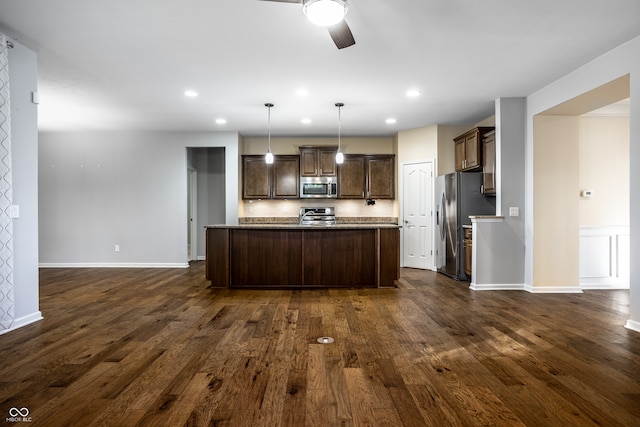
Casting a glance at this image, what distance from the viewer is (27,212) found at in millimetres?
3467

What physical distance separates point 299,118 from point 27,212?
4034 mm

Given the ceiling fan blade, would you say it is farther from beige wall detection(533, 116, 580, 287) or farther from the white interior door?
the white interior door

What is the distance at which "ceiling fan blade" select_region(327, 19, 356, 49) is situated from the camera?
260cm

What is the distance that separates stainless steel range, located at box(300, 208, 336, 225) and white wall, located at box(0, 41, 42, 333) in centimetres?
466

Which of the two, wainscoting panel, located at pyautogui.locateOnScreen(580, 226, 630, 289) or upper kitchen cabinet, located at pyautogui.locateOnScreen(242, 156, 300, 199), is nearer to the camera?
wainscoting panel, located at pyautogui.locateOnScreen(580, 226, 630, 289)

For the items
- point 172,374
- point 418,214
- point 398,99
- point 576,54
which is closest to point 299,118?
point 398,99

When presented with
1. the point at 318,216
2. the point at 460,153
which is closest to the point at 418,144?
the point at 460,153

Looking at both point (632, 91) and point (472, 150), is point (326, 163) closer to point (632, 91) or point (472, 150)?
point (472, 150)

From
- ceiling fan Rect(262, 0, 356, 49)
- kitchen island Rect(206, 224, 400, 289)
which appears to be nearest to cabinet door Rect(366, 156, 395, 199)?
kitchen island Rect(206, 224, 400, 289)

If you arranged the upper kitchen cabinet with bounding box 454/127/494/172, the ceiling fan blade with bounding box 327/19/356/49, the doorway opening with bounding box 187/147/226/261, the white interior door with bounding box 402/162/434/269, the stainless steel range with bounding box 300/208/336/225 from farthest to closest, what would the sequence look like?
the doorway opening with bounding box 187/147/226/261, the stainless steel range with bounding box 300/208/336/225, the white interior door with bounding box 402/162/434/269, the upper kitchen cabinet with bounding box 454/127/494/172, the ceiling fan blade with bounding box 327/19/356/49

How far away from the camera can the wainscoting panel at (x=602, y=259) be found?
513 centimetres

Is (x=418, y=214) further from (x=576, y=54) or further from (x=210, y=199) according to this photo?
(x=210, y=199)

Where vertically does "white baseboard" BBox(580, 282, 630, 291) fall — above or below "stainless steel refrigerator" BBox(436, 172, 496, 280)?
below

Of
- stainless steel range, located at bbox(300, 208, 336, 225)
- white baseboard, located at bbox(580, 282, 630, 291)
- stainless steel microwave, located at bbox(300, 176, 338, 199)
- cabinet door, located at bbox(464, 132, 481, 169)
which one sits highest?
cabinet door, located at bbox(464, 132, 481, 169)
